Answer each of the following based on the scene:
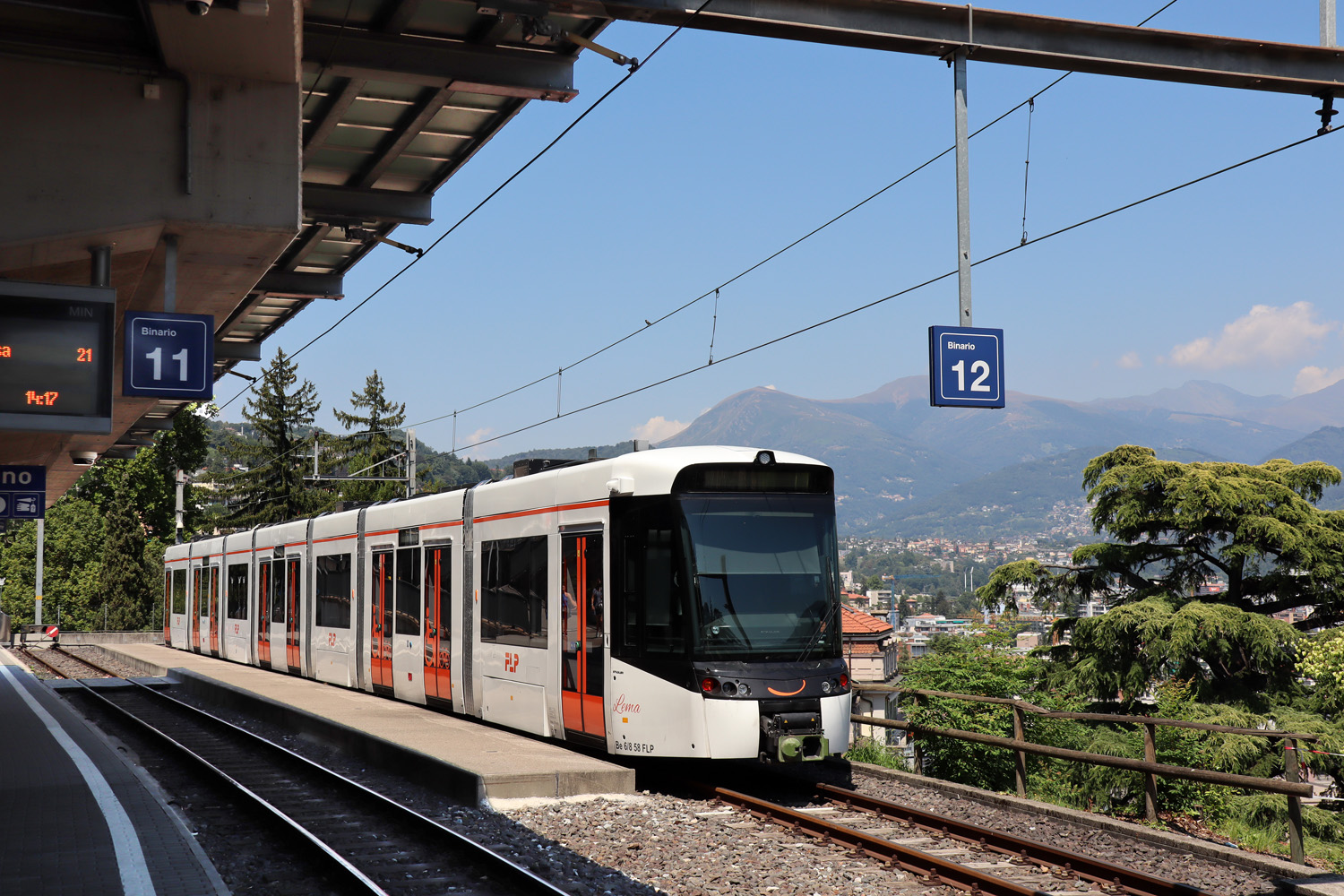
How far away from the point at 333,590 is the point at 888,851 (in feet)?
47.2

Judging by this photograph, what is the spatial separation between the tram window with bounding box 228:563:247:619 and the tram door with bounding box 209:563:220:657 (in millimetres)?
1633

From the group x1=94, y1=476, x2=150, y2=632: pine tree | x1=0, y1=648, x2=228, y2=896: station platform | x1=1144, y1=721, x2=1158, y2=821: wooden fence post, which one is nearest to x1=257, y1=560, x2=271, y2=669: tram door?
x1=0, y1=648, x2=228, y2=896: station platform

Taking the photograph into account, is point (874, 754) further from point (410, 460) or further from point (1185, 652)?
point (410, 460)

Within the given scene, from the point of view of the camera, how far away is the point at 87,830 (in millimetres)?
9414

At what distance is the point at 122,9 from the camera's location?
10109mm

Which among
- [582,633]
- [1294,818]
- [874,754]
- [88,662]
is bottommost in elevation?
[88,662]

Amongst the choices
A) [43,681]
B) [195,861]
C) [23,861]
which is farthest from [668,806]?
[43,681]

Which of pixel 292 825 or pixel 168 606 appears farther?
pixel 168 606

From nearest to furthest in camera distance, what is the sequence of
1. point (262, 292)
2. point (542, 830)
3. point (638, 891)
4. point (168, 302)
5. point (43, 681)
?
point (638, 891), point (542, 830), point (168, 302), point (262, 292), point (43, 681)

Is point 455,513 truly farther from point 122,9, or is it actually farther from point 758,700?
point 122,9

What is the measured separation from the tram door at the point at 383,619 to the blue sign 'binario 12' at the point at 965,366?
9975 millimetres

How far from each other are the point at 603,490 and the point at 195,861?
532 cm

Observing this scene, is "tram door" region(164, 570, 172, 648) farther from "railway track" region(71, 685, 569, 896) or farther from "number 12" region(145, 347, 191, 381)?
"number 12" region(145, 347, 191, 381)

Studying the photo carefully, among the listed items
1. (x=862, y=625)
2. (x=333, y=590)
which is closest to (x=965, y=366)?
(x=333, y=590)
